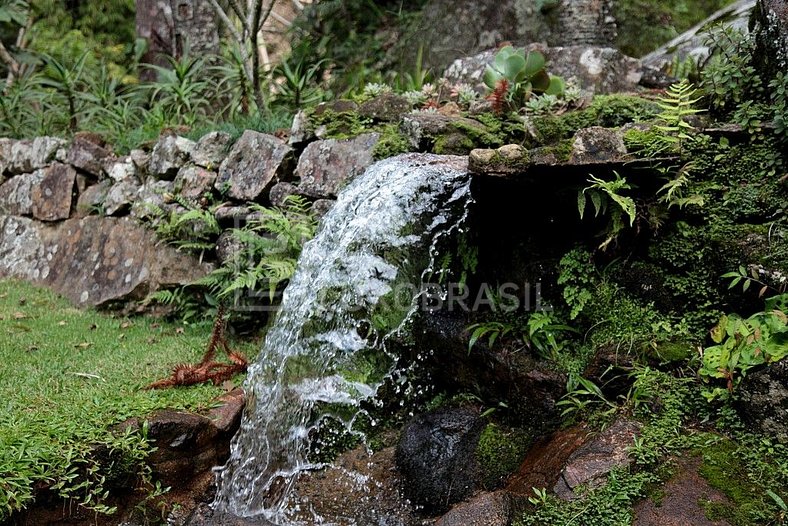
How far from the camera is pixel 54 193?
21.3 ft

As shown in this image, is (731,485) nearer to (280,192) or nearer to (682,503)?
(682,503)

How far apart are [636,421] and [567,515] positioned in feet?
1.99

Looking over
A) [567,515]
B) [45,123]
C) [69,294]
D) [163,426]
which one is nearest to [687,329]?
[567,515]

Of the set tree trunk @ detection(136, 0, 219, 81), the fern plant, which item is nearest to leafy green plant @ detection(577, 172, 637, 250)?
the fern plant

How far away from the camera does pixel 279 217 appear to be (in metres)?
4.57

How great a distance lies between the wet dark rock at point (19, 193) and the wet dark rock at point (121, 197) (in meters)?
1.19

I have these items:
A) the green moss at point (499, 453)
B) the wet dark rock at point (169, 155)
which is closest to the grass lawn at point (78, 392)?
the wet dark rock at point (169, 155)

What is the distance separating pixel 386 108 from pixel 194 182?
180 centimetres

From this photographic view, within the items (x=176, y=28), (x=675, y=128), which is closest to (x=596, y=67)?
(x=675, y=128)

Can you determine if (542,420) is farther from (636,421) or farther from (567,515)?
(567,515)

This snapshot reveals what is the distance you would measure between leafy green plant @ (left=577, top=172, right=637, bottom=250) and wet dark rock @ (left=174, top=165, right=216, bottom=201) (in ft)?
11.0

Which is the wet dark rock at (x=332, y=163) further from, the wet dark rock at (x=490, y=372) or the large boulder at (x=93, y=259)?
the wet dark rock at (x=490, y=372)

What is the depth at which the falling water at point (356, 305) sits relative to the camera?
3.83 meters

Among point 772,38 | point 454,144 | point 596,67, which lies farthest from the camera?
point 596,67
